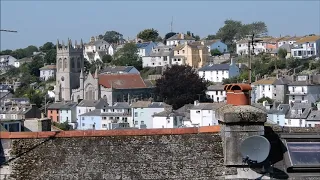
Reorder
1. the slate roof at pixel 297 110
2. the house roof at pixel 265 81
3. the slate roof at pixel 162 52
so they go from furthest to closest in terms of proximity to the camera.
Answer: the slate roof at pixel 162 52, the house roof at pixel 265 81, the slate roof at pixel 297 110

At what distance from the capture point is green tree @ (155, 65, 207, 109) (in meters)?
106

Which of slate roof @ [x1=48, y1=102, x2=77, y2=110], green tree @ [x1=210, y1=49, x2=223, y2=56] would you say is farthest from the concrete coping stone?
green tree @ [x1=210, y1=49, x2=223, y2=56]

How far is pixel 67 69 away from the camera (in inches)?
5399

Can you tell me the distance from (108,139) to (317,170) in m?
2.97

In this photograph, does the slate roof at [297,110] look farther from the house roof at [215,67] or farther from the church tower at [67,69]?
the church tower at [67,69]

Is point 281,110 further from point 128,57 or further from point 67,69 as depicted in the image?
point 128,57

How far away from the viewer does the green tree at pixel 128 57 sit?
493ft

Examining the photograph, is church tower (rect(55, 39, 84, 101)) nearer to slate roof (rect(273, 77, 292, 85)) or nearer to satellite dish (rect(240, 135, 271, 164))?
slate roof (rect(273, 77, 292, 85))

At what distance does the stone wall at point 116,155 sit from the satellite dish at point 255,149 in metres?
0.35

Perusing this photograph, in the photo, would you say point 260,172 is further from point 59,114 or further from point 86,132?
point 59,114

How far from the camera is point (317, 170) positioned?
9.96 m

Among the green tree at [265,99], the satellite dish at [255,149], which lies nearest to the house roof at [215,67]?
the green tree at [265,99]

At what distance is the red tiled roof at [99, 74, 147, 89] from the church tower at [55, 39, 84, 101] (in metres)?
12.1

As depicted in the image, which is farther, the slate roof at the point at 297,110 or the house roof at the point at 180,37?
the house roof at the point at 180,37
